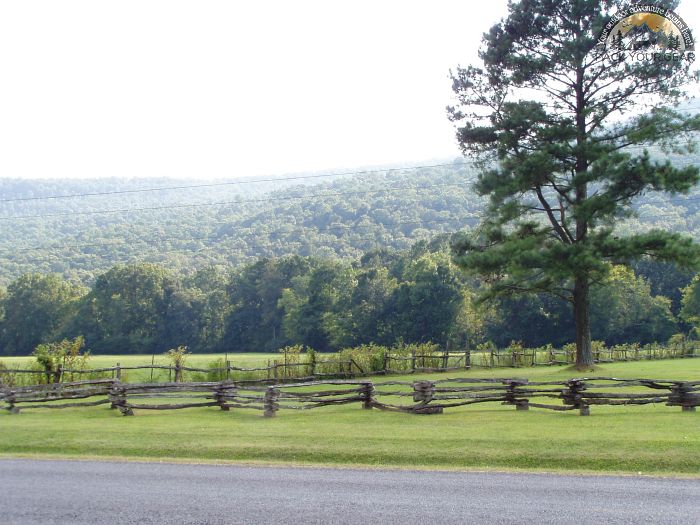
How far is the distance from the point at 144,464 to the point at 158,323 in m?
83.1

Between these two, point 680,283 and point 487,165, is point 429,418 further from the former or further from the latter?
point 680,283

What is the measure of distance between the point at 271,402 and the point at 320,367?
1797 cm

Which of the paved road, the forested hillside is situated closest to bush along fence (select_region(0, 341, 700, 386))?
the paved road

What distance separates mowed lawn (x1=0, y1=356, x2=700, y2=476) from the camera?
13.6m

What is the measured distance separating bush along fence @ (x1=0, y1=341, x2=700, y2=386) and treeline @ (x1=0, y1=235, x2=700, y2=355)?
19468 mm

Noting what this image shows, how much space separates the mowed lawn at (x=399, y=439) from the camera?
13586 mm

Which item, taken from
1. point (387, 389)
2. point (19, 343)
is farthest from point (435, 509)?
point (19, 343)

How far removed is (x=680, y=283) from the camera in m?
76.4

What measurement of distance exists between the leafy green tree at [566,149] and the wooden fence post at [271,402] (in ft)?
45.0

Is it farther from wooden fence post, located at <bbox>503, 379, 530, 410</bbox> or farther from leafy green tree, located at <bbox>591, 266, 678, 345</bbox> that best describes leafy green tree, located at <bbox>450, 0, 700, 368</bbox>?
leafy green tree, located at <bbox>591, 266, 678, 345</bbox>

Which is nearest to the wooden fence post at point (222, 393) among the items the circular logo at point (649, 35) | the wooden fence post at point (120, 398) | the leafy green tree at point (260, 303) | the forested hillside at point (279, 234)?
the wooden fence post at point (120, 398)

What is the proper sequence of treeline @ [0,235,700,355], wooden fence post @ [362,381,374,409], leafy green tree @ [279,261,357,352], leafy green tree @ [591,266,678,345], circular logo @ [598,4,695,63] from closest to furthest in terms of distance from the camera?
wooden fence post @ [362,381,374,409] < circular logo @ [598,4,695,63] < leafy green tree @ [591,266,678,345] < treeline @ [0,235,700,355] < leafy green tree @ [279,261,357,352]

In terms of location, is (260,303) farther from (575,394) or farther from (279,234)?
(575,394)

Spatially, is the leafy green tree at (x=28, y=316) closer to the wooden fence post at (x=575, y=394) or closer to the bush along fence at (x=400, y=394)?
the bush along fence at (x=400, y=394)
